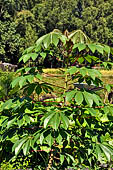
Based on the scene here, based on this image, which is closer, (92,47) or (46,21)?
(92,47)

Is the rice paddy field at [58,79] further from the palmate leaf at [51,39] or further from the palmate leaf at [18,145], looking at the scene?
the palmate leaf at [18,145]

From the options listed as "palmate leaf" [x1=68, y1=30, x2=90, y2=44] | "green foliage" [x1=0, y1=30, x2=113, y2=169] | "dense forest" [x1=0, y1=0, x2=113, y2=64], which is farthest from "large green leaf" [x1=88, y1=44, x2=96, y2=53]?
"dense forest" [x1=0, y1=0, x2=113, y2=64]

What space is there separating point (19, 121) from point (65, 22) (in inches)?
837

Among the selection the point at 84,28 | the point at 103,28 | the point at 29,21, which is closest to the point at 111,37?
the point at 103,28

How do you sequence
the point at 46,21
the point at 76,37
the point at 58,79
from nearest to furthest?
the point at 76,37 → the point at 58,79 → the point at 46,21

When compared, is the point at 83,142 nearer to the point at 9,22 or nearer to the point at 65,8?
the point at 9,22

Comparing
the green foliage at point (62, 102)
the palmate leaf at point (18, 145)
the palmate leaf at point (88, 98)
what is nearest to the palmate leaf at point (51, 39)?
the green foliage at point (62, 102)

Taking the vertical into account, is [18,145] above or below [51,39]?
below

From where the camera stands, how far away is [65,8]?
72.3 feet

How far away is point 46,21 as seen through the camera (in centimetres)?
2214

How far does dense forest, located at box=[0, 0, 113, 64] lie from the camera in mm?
19906

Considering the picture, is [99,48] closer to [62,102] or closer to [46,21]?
[62,102]

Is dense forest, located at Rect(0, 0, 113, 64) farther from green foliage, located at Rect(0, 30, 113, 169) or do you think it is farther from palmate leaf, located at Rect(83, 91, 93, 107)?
palmate leaf, located at Rect(83, 91, 93, 107)

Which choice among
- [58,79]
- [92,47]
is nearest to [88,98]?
[92,47]
